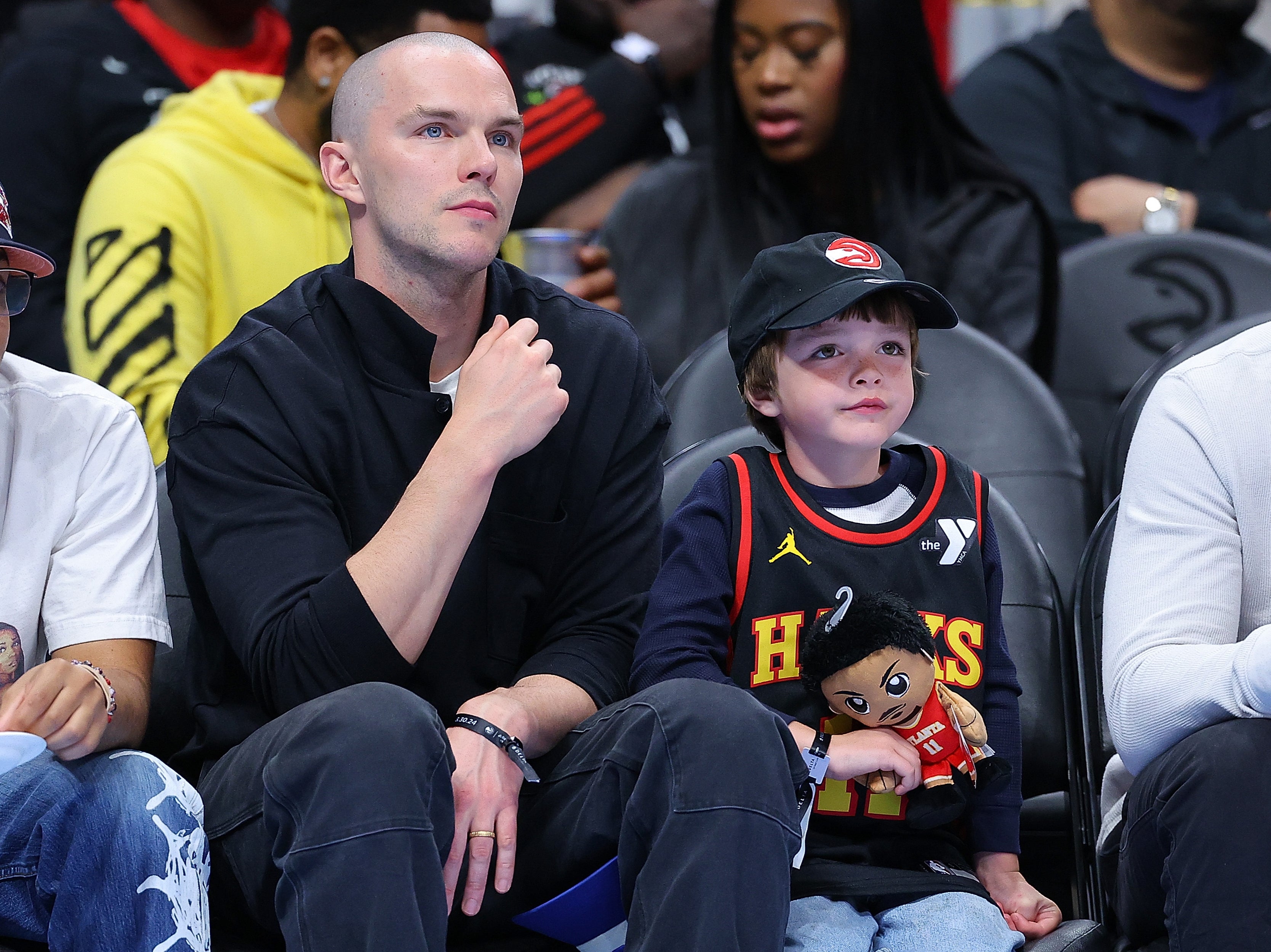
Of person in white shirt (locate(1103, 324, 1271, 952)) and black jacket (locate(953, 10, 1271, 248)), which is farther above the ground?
black jacket (locate(953, 10, 1271, 248))

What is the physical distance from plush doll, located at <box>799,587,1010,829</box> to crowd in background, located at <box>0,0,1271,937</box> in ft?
4.31

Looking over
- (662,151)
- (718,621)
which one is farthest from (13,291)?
(662,151)

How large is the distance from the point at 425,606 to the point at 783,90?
189 cm

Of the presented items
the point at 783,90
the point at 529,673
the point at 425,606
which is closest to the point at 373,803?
the point at 425,606

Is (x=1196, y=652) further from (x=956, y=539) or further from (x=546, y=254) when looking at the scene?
(x=546, y=254)

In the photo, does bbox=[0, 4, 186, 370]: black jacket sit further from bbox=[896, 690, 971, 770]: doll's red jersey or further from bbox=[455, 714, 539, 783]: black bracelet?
bbox=[896, 690, 971, 770]: doll's red jersey

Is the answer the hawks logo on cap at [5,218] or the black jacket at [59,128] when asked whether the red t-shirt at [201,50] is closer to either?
the black jacket at [59,128]

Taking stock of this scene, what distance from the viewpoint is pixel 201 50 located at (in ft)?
11.9

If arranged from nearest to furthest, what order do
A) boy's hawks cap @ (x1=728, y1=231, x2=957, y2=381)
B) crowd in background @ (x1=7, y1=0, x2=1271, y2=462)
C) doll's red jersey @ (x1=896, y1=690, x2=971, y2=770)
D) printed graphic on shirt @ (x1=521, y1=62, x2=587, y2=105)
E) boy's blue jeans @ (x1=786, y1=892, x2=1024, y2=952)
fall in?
boy's blue jeans @ (x1=786, y1=892, x2=1024, y2=952), doll's red jersey @ (x1=896, y1=690, x2=971, y2=770), boy's hawks cap @ (x1=728, y1=231, x2=957, y2=381), crowd in background @ (x1=7, y1=0, x2=1271, y2=462), printed graphic on shirt @ (x1=521, y1=62, x2=587, y2=105)

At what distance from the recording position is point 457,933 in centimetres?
170

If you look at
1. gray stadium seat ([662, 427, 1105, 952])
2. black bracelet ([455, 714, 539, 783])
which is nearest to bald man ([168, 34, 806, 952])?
black bracelet ([455, 714, 539, 783])

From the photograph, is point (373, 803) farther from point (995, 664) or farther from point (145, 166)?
point (145, 166)

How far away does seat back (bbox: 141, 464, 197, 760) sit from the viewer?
6.63ft

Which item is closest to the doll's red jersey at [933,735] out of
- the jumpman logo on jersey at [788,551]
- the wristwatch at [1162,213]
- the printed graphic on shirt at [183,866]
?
the jumpman logo on jersey at [788,551]
